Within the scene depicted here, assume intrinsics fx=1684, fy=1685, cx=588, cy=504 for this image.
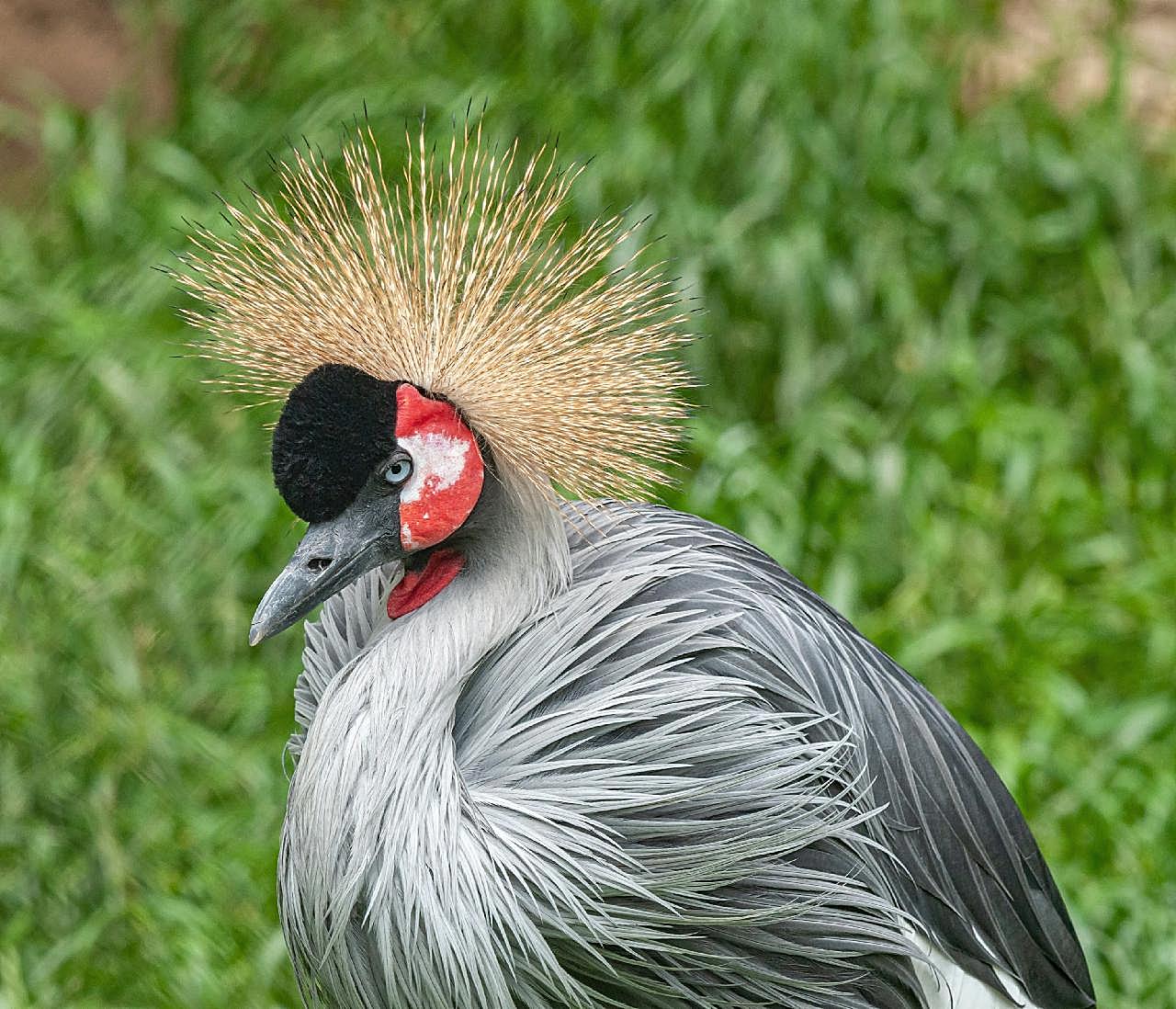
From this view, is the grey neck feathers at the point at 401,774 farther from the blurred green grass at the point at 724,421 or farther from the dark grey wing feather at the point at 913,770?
the blurred green grass at the point at 724,421

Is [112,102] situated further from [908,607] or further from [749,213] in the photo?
[908,607]

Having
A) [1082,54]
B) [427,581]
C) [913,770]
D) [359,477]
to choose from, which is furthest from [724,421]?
[359,477]

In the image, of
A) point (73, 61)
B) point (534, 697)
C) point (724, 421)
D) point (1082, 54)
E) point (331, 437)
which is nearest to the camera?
point (331, 437)

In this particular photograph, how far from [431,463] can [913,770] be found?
1.94 ft

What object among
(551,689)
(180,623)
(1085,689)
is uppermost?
(180,623)

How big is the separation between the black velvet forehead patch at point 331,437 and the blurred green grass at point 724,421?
915 millimetres

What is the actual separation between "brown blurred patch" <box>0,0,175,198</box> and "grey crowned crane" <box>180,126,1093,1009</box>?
5.39ft

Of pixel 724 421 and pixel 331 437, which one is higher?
pixel 331 437

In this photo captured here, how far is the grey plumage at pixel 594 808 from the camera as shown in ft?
4.68

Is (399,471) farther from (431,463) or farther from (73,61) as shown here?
(73,61)

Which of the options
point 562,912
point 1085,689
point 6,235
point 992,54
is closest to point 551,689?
point 562,912

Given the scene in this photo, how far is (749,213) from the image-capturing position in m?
2.93

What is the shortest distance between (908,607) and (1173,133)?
1236mm

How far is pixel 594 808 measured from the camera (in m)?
1.44
